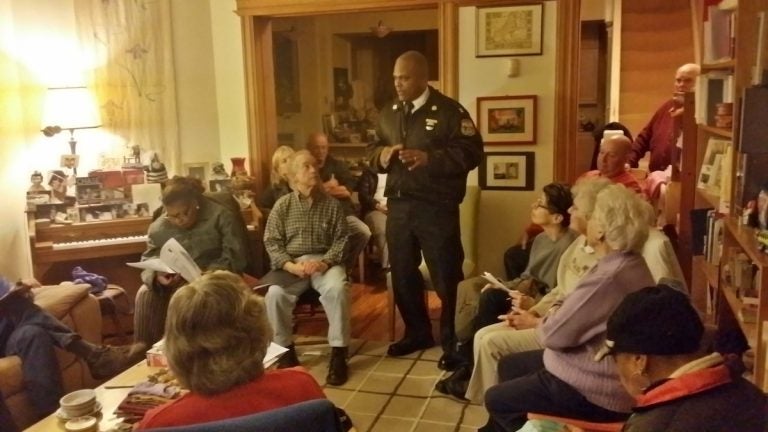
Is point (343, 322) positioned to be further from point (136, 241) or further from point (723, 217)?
point (723, 217)

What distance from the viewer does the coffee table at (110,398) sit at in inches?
86.1

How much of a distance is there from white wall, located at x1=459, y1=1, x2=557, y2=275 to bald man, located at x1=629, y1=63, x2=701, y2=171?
58 cm

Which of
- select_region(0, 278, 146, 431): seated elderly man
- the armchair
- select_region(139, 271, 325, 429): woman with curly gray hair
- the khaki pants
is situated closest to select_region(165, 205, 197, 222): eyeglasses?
select_region(0, 278, 146, 431): seated elderly man

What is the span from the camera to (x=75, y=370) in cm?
322

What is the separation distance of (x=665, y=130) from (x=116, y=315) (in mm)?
3334

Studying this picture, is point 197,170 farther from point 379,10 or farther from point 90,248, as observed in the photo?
point 379,10

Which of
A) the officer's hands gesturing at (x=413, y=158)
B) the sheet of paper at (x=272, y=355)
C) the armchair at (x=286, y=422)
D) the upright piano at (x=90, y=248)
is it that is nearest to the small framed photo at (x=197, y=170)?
the upright piano at (x=90, y=248)

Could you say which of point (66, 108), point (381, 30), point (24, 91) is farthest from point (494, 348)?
point (381, 30)

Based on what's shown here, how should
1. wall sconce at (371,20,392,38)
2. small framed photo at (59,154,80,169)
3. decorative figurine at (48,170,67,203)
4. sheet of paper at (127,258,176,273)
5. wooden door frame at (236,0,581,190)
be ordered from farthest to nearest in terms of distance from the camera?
1. wall sconce at (371,20,392,38)
2. small framed photo at (59,154,80,169)
3. decorative figurine at (48,170,67,203)
4. wooden door frame at (236,0,581,190)
5. sheet of paper at (127,258,176,273)

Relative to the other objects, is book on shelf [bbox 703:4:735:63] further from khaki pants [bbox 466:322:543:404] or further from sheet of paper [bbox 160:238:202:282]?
sheet of paper [bbox 160:238:202:282]

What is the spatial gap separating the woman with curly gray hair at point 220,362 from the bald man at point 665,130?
285cm

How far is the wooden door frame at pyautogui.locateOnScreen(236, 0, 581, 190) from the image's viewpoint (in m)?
4.06

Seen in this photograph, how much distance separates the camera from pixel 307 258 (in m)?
3.76

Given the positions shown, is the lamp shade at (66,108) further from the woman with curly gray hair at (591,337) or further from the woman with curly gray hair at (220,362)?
the woman with curly gray hair at (591,337)
